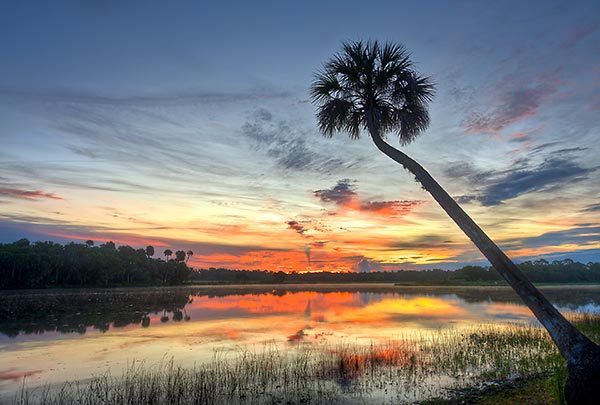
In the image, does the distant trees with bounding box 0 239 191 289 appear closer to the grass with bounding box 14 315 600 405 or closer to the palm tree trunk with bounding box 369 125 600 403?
the grass with bounding box 14 315 600 405

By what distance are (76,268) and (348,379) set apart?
102m

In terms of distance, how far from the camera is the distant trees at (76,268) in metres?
86.6

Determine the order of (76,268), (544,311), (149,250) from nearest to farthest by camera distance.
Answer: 1. (544,311)
2. (76,268)
3. (149,250)

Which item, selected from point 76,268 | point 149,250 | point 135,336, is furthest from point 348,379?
A: point 149,250

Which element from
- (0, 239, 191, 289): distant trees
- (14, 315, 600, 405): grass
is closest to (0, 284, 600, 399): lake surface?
(14, 315, 600, 405): grass

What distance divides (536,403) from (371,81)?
997 centimetres

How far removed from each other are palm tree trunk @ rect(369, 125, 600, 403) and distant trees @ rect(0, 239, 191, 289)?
9838 centimetres

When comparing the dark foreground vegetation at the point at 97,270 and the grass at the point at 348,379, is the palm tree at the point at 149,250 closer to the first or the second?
the dark foreground vegetation at the point at 97,270

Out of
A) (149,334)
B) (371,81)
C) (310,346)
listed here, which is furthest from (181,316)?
(371,81)

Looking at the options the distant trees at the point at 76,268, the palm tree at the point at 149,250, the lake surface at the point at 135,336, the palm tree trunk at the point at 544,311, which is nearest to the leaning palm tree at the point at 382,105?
the palm tree trunk at the point at 544,311

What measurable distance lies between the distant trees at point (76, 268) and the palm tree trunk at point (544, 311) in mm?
98381

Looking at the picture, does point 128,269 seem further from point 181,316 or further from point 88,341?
point 88,341

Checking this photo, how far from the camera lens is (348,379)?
50.1 ft

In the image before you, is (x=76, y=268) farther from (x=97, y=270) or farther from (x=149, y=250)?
(x=149, y=250)
